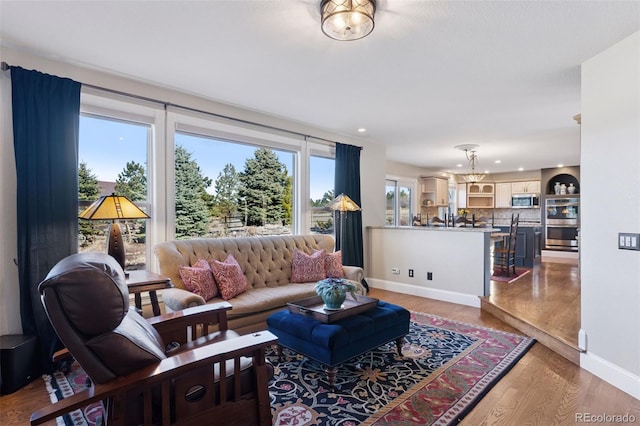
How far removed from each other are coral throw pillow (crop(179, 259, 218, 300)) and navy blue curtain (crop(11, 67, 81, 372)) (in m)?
0.91

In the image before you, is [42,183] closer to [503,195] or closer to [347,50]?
[347,50]

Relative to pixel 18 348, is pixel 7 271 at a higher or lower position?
higher

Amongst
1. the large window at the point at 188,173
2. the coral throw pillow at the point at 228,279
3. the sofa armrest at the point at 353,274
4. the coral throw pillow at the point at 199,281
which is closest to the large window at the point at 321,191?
the large window at the point at 188,173

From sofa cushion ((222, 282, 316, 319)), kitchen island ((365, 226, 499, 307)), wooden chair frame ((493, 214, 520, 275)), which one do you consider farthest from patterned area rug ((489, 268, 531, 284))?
sofa cushion ((222, 282, 316, 319))

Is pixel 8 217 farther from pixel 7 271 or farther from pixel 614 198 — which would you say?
pixel 614 198

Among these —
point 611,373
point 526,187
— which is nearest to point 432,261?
point 611,373

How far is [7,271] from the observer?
8.66ft

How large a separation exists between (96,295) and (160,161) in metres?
2.45

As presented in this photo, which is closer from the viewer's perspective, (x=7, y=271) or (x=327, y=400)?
(x=327, y=400)

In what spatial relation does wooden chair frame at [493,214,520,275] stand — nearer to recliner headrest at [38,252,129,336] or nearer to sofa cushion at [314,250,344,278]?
sofa cushion at [314,250,344,278]

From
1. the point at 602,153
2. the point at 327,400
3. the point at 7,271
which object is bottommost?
the point at 327,400

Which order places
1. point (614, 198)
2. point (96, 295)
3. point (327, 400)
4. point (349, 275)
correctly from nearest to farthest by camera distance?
point (96, 295) < point (327, 400) < point (614, 198) < point (349, 275)

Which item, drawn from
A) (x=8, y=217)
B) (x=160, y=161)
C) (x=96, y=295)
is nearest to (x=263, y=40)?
(x=160, y=161)

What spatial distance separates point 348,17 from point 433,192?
24.6 feet
